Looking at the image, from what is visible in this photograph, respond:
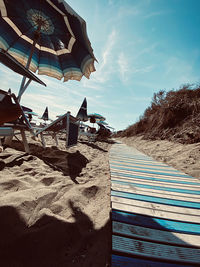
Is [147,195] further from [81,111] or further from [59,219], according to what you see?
[81,111]

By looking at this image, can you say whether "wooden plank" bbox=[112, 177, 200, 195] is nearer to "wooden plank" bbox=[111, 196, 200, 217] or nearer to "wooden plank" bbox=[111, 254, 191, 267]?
"wooden plank" bbox=[111, 196, 200, 217]

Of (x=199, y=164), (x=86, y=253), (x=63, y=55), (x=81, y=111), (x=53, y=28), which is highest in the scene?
(x=53, y=28)

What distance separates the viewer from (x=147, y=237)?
2.90 feet

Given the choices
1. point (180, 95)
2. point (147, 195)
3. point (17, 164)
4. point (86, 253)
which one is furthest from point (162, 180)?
point (180, 95)

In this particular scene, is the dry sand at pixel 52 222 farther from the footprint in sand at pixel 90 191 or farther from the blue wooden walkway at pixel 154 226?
the blue wooden walkway at pixel 154 226

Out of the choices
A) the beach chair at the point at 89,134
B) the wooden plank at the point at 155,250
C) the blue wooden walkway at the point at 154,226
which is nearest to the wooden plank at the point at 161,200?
the blue wooden walkway at the point at 154,226

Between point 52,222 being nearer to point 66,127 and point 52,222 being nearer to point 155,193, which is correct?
point 155,193

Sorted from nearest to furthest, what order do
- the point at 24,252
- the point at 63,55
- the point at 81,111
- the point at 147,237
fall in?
the point at 24,252, the point at 147,237, the point at 63,55, the point at 81,111

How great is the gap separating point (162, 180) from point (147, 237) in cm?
140

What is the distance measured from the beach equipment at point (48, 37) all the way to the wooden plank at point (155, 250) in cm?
396

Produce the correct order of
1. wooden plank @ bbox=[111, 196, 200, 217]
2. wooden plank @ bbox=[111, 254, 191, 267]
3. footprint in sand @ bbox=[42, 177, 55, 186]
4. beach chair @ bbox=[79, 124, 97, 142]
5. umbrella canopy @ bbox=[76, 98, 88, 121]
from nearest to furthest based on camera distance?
wooden plank @ bbox=[111, 254, 191, 267]
wooden plank @ bbox=[111, 196, 200, 217]
footprint in sand @ bbox=[42, 177, 55, 186]
beach chair @ bbox=[79, 124, 97, 142]
umbrella canopy @ bbox=[76, 98, 88, 121]

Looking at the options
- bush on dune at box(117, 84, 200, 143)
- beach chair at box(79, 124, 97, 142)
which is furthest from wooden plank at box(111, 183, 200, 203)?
beach chair at box(79, 124, 97, 142)

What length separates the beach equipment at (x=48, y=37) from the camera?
320 centimetres

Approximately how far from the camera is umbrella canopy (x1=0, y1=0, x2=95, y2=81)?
10.5 ft
